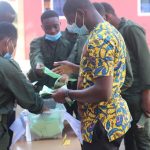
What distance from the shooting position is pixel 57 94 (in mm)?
1985

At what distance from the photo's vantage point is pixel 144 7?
13.0 m

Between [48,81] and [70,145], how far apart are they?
75 cm

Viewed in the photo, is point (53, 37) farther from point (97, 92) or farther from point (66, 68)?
point (97, 92)

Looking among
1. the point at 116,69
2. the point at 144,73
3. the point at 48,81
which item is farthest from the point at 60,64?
the point at 116,69

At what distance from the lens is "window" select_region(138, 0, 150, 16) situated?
12789mm

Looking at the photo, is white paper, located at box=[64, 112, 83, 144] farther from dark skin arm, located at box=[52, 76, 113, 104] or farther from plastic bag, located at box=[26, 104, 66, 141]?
dark skin arm, located at box=[52, 76, 113, 104]

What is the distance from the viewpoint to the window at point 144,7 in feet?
42.0

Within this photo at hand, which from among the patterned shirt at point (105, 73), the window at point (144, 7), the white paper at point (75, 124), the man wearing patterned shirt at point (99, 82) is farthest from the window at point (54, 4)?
the patterned shirt at point (105, 73)

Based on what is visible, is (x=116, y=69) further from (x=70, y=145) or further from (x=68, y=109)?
(x=68, y=109)

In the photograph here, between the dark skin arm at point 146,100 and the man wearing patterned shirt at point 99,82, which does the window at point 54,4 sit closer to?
the dark skin arm at point 146,100

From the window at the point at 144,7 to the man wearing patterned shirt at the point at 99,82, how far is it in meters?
11.2

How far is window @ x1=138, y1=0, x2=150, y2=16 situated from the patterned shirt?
1126 centimetres

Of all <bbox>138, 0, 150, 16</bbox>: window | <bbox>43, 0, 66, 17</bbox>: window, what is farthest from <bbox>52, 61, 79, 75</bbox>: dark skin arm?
<bbox>138, 0, 150, 16</bbox>: window

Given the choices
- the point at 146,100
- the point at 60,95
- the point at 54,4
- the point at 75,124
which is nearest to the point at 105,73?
the point at 60,95
